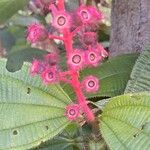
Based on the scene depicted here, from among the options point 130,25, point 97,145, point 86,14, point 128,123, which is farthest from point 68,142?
point 130,25

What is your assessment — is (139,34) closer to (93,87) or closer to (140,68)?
(140,68)

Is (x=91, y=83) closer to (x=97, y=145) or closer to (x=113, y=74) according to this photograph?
(x=97, y=145)

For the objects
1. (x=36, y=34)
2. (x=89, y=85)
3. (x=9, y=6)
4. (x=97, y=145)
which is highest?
(x=9, y=6)

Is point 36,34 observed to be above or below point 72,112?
above

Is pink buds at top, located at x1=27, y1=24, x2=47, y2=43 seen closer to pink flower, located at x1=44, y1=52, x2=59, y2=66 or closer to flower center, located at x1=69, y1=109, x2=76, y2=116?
pink flower, located at x1=44, y1=52, x2=59, y2=66

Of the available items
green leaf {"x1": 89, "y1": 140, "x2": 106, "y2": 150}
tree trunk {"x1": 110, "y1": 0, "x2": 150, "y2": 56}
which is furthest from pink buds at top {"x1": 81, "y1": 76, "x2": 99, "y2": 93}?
tree trunk {"x1": 110, "y1": 0, "x2": 150, "y2": 56}

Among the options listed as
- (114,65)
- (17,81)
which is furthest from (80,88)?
(114,65)

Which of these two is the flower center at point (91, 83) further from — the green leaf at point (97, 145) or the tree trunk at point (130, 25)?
the tree trunk at point (130, 25)
